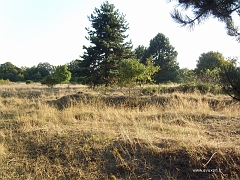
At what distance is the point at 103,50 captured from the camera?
20.5 meters

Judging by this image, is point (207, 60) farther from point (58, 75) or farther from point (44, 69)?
point (44, 69)

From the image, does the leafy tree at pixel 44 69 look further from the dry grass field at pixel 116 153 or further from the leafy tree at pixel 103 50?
the dry grass field at pixel 116 153

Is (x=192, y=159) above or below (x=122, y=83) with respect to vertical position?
below

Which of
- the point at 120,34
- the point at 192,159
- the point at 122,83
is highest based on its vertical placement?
the point at 120,34

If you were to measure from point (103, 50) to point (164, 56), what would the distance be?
2271 centimetres

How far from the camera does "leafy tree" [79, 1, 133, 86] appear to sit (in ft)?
66.3

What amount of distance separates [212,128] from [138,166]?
2.39 metres

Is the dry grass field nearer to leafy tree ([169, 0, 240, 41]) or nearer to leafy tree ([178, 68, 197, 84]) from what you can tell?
leafy tree ([169, 0, 240, 41])

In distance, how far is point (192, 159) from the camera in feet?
9.01

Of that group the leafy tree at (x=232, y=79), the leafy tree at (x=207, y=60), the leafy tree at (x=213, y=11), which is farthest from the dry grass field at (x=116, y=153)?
the leafy tree at (x=207, y=60)

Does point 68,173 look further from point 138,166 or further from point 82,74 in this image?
point 82,74

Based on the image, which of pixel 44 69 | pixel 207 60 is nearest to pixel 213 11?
pixel 207 60

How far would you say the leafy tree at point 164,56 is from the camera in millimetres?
38375

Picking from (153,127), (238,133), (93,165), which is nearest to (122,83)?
(153,127)
